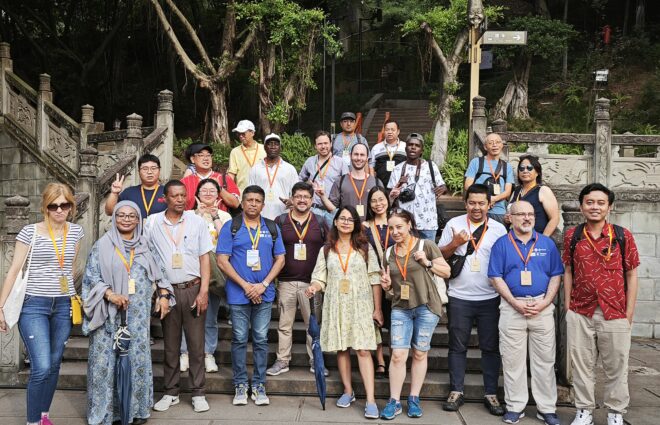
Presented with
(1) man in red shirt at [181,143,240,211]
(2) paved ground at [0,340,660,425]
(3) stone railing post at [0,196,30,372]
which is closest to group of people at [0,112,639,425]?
(2) paved ground at [0,340,660,425]

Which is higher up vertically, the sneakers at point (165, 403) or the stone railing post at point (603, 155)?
the stone railing post at point (603, 155)

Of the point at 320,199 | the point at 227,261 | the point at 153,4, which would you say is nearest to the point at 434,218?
the point at 320,199

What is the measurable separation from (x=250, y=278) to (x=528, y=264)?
2.54m

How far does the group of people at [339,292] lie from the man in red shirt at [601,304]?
12 mm

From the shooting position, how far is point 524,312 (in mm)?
5875

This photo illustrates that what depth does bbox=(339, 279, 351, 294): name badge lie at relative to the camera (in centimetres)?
607

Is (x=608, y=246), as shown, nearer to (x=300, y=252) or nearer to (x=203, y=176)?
(x=300, y=252)

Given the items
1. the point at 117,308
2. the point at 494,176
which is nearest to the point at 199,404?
the point at 117,308

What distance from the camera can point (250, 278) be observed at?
6234 mm

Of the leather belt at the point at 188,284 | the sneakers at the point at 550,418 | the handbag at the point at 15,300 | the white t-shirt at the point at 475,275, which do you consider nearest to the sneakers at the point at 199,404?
the leather belt at the point at 188,284

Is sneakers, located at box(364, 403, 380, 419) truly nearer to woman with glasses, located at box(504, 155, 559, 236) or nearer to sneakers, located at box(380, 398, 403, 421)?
sneakers, located at box(380, 398, 403, 421)

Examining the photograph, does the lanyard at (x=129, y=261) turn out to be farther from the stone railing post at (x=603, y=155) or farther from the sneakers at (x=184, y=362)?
the stone railing post at (x=603, y=155)

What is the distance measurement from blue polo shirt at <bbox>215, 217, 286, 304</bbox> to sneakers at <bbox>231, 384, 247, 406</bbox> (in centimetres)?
82

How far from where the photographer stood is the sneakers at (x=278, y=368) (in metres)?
6.71
